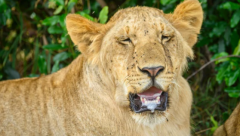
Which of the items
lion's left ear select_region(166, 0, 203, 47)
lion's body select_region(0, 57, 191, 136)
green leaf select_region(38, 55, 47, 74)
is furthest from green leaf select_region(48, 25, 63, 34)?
lion's left ear select_region(166, 0, 203, 47)

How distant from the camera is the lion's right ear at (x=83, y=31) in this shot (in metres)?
2.57

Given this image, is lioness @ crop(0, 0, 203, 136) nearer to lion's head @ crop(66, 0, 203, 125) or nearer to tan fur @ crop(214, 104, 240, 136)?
lion's head @ crop(66, 0, 203, 125)

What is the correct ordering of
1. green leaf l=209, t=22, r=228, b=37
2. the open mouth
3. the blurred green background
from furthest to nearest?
green leaf l=209, t=22, r=228, b=37, the blurred green background, the open mouth

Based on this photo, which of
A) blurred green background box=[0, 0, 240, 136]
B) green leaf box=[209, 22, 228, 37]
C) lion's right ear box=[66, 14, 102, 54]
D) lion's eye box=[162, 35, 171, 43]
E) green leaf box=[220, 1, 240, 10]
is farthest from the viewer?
green leaf box=[209, 22, 228, 37]

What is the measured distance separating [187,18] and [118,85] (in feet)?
2.25

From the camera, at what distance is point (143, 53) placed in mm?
2307


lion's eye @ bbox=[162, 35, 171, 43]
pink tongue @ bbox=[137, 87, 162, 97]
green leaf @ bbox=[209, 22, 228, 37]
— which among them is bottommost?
pink tongue @ bbox=[137, 87, 162, 97]

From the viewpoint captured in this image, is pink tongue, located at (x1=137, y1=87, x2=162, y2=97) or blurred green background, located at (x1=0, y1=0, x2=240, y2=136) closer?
pink tongue, located at (x1=137, y1=87, x2=162, y2=97)

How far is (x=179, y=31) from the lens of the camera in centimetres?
270

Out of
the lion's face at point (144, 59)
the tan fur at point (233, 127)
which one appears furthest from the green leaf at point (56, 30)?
the tan fur at point (233, 127)

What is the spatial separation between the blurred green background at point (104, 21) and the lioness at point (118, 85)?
2.89 feet

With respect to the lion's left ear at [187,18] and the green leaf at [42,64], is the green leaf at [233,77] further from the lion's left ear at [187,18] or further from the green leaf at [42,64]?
the green leaf at [42,64]

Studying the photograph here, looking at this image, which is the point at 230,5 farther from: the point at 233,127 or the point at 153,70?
the point at 153,70

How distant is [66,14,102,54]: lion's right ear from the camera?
257 centimetres
